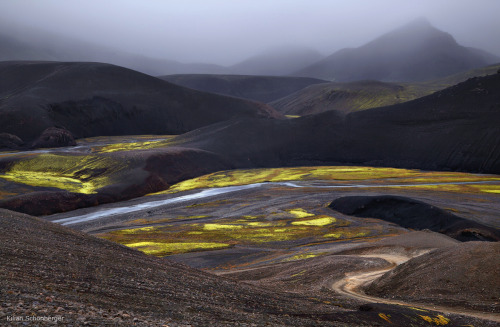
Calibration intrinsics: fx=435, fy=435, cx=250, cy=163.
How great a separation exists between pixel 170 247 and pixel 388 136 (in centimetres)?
9160

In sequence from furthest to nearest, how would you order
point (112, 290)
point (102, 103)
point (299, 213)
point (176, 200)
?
point (102, 103) < point (176, 200) < point (299, 213) < point (112, 290)

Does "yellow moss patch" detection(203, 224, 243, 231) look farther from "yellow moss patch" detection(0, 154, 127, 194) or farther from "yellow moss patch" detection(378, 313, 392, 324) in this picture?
"yellow moss patch" detection(378, 313, 392, 324)

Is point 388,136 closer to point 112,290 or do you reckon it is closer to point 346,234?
point 346,234

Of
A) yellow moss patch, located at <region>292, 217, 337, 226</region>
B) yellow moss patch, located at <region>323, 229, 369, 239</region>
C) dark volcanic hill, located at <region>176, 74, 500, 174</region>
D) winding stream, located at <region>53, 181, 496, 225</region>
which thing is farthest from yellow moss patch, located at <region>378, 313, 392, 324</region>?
dark volcanic hill, located at <region>176, 74, 500, 174</region>

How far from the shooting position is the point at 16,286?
11.6m

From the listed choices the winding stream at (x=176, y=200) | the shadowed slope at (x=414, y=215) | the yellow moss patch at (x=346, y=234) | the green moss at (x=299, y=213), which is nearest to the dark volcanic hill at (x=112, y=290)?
the yellow moss patch at (x=346, y=234)

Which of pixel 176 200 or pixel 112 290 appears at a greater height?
pixel 112 290

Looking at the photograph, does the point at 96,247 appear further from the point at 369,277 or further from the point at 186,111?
the point at 186,111

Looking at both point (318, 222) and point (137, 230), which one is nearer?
point (137, 230)

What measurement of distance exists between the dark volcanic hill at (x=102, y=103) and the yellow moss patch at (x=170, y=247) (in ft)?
400

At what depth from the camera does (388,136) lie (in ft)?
397

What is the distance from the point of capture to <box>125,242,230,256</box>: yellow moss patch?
42125 mm

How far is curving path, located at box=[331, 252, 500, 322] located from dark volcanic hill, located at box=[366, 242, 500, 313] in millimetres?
770

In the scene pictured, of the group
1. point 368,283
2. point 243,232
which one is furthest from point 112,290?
point 243,232
